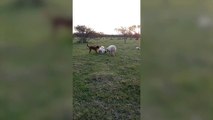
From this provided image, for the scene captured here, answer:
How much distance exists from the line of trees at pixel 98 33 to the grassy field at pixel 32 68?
0.29 feet

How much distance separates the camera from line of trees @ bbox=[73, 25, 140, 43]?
61.1 inches

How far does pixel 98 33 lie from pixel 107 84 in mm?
261

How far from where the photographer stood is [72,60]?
1536mm

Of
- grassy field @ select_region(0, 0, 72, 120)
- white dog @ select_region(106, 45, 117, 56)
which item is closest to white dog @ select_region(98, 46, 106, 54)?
white dog @ select_region(106, 45, 117, 56)

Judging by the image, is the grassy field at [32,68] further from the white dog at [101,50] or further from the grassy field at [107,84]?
the white dog at [101,50]

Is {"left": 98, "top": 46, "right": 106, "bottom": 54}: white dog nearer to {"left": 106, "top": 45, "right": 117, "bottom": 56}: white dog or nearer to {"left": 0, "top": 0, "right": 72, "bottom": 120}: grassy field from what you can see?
{"left": 106, "top": 45, "right": 117, "bottom": 56}: white dog

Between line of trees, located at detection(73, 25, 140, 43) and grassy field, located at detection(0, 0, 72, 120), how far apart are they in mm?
87

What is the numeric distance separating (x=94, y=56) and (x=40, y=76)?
28 centimetres

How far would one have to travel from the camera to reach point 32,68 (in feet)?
4.88

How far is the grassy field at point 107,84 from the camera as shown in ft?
5.03

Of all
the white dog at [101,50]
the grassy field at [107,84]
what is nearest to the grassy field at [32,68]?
the grassy field at [107,84]

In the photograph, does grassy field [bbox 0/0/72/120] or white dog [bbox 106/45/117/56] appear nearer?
grassy field [bbox 0/0/72/120]

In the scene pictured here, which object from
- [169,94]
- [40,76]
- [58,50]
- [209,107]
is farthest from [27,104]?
[209,107]

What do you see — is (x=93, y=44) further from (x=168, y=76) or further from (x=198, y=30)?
(x=198, y=30)
